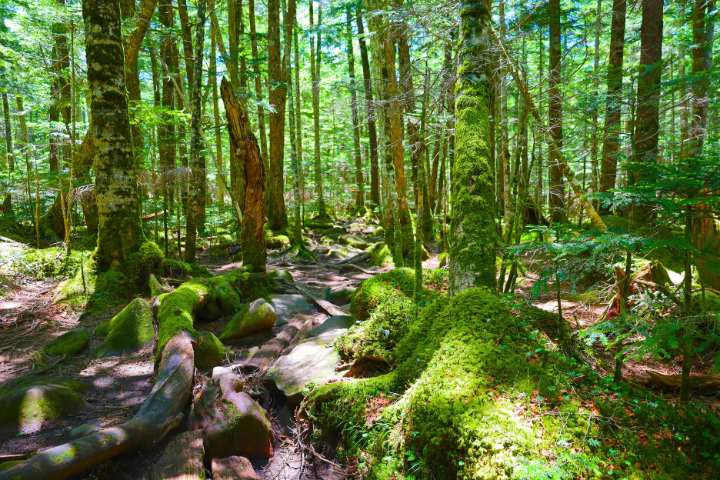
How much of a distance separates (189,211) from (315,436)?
6.75m

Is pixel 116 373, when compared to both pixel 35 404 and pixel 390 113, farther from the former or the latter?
pixel 390 113

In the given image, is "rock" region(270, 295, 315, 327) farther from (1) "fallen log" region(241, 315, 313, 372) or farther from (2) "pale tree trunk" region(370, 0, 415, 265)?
(2) "pale tree trunk" region(370, 0, 415, 265)

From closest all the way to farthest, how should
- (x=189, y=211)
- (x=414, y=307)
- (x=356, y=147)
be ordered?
(x=414, y=307) < (x=189, y=211) < (x=356, y=147)

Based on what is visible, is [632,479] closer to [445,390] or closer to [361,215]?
[445,390]

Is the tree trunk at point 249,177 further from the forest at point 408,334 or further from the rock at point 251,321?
the rock at point 251,321

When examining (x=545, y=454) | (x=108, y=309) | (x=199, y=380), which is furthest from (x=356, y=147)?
(x=545, y=454)

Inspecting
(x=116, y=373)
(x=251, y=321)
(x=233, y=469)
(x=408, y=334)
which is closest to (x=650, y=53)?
(x=408, y=334)

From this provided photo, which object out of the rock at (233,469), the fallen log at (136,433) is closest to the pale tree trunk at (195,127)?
the fallen log at (136,433)

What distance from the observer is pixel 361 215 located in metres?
23.5

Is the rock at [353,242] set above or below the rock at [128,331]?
above

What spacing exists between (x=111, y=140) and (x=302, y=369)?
5.65m

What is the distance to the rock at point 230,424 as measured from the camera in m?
3.26

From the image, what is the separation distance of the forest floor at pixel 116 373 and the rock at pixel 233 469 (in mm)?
159

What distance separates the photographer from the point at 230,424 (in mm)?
3326
